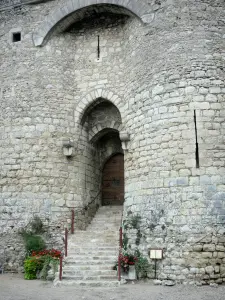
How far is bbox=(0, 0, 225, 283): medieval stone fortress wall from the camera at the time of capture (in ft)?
30.1

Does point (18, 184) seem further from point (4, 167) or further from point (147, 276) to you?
point (147, 276)

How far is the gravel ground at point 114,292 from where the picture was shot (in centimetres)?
763

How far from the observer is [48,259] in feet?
33.3

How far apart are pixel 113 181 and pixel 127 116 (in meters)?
3.04

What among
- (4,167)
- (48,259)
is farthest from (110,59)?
(48,259)

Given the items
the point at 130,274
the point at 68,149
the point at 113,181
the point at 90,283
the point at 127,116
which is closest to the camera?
the point at 90,283

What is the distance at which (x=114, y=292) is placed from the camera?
26.8ft

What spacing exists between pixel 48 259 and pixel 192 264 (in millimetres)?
3752

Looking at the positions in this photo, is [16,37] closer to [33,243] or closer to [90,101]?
[90,101]

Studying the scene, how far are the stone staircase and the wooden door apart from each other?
2.36 ft

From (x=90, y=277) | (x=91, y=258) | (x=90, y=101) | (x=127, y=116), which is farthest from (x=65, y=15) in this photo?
(x=90, y=277)

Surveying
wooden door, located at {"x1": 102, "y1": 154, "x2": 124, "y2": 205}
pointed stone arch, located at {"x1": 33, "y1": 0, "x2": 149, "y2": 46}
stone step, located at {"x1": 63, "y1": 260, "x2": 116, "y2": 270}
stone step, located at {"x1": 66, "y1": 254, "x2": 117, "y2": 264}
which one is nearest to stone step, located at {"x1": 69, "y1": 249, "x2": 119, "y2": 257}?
stone step, located at {"x1": 66, "y1": 254, "x2": 117, "y2": 264}

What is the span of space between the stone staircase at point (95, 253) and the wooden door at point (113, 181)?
718 mm

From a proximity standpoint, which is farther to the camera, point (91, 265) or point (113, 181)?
point (113, 181)
